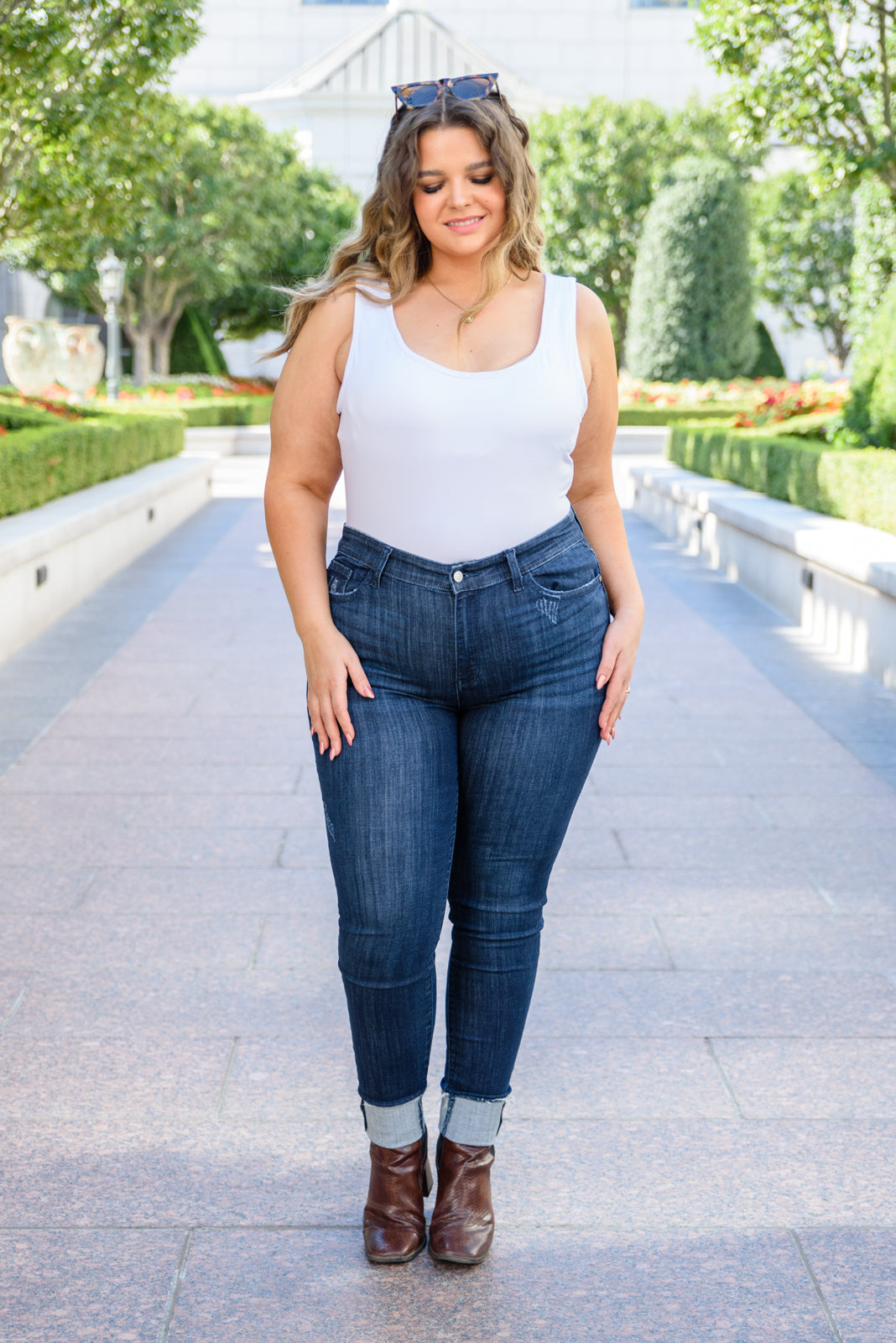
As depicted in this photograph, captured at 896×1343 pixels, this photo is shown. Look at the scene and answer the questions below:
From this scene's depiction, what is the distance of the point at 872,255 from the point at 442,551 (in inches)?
654

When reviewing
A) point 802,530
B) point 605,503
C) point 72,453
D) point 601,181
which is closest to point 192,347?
point 601,181

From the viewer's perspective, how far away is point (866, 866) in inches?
169

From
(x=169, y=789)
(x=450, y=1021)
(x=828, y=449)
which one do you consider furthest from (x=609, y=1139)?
(x=828, y=449)

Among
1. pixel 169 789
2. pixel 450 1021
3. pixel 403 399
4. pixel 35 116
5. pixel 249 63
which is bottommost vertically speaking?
pixel 169 789

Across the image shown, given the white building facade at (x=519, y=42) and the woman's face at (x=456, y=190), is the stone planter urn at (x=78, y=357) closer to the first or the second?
the woman's face at (x=456, y=190)

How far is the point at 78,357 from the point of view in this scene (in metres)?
20.4

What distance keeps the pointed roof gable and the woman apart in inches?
1762

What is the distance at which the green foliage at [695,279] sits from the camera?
25766mm

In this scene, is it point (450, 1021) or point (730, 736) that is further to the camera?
point (730, 736)

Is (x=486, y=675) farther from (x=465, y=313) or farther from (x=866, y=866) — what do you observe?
(x=866, y=866)

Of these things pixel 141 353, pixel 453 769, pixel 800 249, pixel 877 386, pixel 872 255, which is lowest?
pixel 453 769

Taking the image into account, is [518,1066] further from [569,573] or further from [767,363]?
[767,363]

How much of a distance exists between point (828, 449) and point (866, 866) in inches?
231

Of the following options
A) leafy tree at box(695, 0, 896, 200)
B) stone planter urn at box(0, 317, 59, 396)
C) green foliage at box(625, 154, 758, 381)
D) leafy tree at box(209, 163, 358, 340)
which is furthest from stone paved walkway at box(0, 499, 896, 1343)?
leafy tree at box(209, 163, 358, 340)
